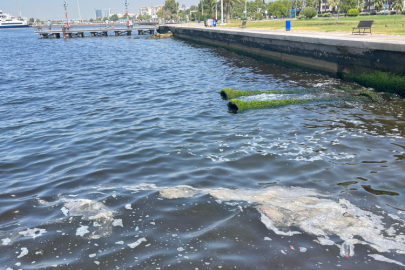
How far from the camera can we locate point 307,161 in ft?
20.9

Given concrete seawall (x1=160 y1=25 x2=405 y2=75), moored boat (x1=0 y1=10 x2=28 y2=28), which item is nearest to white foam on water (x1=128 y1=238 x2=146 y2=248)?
concrete seawall (x1=160 y1=25 x2=405 y2=75)

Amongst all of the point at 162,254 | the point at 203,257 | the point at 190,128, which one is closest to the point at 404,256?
the point at 203,257

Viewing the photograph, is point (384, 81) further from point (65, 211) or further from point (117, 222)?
point (65, 211)

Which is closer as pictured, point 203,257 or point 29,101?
point 203,257

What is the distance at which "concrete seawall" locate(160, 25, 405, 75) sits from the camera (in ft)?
37.3

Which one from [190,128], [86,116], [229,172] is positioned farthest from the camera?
[86,116]

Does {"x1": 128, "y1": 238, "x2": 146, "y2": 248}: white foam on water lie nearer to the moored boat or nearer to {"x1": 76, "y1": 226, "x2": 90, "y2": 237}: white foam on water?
{"x1": 76, "y1": 226, "x2": 90, "y2": 237}: white foam on water

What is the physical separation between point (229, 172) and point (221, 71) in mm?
13144

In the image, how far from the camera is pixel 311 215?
15.1 ft

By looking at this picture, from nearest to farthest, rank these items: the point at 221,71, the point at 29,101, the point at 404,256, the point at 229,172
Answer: the point at 404,256, the point at 229,172, the point at 29,101, the point at 221,71

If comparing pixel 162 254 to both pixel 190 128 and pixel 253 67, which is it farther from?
pixel 253 67

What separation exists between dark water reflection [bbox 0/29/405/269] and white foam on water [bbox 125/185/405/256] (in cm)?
14

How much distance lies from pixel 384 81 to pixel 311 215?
28.7 ft

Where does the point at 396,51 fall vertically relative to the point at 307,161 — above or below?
above
